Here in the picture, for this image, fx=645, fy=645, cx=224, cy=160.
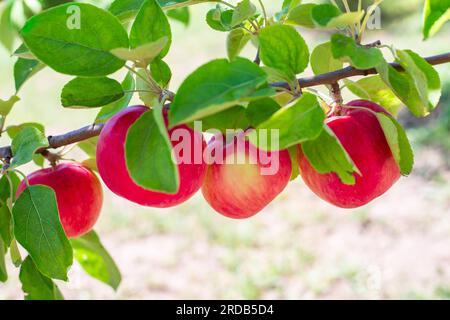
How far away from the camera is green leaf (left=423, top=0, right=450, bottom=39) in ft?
1.97

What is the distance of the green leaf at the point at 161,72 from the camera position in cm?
63

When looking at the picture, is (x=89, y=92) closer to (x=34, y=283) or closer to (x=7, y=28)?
(x=34, y=283)

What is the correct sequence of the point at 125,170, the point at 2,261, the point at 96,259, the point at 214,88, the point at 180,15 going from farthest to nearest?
the point at 180,15 → the point at 96,259 → the point at 2,261 → the point at 125,170 → the point at 214,88

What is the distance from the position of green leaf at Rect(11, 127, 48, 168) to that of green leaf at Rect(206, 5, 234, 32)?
222 millimetres

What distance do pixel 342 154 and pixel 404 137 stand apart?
12 centimetres

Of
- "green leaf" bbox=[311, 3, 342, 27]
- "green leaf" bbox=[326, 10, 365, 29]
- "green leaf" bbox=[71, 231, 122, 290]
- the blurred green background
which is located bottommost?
the blurred green background

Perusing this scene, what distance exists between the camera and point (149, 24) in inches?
22.2

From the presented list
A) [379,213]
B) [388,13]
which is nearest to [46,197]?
[379,213]

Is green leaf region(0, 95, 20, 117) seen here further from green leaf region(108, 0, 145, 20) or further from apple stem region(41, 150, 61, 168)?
green leaf region(108, 0, 145, 20)

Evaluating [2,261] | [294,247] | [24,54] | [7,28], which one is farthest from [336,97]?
[294,247]

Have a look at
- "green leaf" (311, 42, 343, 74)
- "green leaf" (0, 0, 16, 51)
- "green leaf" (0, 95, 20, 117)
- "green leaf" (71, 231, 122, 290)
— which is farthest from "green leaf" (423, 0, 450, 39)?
"green leaf" (0, 0, 16, 51)

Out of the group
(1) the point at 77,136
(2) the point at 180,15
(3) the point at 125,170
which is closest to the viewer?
(3) the point at 125,170

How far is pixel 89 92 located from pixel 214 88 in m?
0.19

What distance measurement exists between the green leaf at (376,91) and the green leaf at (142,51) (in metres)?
0.28
